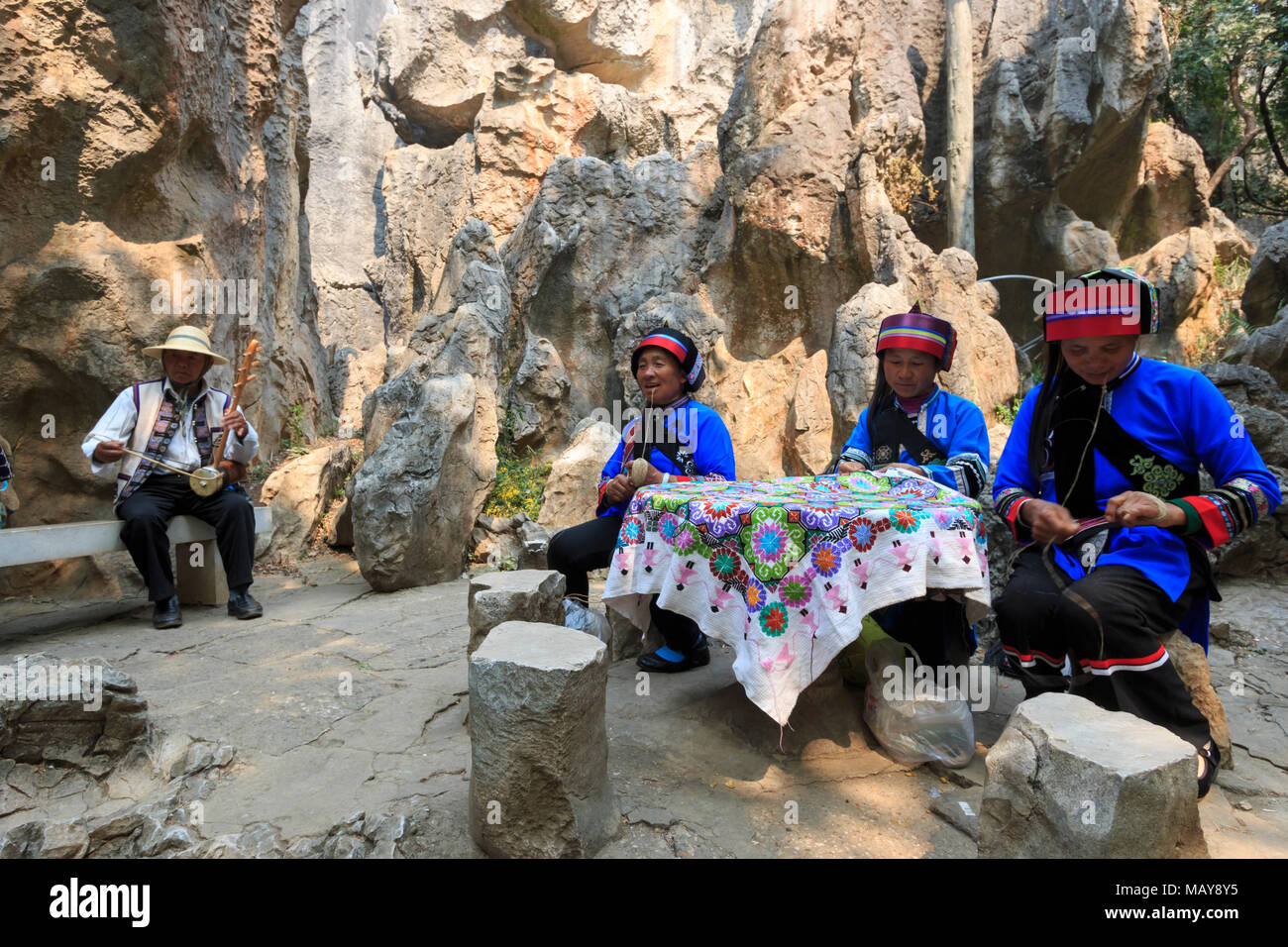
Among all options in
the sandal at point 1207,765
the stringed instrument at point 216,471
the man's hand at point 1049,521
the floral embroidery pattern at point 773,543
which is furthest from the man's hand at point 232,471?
the sandal at point 1207,765

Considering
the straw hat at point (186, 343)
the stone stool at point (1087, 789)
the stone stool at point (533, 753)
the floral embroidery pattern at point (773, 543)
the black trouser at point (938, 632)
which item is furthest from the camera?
the straw hat at point (186, 343)

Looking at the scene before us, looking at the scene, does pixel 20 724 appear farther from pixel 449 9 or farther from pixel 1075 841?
pixel 449 9

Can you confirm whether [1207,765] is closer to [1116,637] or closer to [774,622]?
[1116,637]

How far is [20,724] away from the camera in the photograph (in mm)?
2803

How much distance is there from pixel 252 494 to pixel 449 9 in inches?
635

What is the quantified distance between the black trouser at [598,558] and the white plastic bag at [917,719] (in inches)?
45.2

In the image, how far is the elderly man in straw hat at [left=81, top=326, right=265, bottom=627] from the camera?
5.02 metres

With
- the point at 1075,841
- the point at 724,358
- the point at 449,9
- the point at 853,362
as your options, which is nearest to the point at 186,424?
the point at 1075,841

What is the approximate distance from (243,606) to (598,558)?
9.34 feet

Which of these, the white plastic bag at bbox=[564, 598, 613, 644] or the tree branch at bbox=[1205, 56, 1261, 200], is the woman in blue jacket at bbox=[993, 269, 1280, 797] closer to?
the white plastic bag at bbox=[564, 598, 613, 644]

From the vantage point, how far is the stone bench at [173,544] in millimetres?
4488

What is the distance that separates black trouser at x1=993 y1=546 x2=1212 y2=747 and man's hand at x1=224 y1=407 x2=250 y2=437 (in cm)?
509
